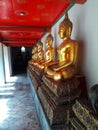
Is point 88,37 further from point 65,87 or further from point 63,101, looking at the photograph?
point 63,101

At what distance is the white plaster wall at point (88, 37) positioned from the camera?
151 centimetres

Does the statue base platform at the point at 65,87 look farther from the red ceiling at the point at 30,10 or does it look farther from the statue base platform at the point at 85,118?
the red ceiling at the point at 30,10

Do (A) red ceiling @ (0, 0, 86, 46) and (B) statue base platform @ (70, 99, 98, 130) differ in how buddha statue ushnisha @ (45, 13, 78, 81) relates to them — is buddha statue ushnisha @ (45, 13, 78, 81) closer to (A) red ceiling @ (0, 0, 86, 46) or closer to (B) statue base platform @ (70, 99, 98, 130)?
(A) red ceiling @ (0, 0, 86, 46)

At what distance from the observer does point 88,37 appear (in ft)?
5.47

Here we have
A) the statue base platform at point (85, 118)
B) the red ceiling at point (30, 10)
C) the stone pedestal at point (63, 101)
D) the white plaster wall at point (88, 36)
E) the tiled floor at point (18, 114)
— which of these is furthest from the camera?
the tiled floor at point (18, 114)

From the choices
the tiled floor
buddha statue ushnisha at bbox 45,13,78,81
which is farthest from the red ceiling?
the tiled floor

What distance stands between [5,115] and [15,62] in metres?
10.1

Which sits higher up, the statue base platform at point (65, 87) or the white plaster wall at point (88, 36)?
the white plaster wall at point (88, 36)

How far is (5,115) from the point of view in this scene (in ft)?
8.84

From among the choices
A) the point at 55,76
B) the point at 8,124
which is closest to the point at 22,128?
the point at 8,124

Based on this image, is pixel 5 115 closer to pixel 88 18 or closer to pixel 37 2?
pixel 37 2

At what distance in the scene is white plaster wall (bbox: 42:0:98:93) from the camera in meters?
1.51

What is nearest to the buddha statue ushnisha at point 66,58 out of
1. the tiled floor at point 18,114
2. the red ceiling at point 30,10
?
the red ceiling at point 30,10

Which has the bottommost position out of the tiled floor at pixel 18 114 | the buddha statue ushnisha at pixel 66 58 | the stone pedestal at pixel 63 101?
the tiled floor at pixel 18 114
